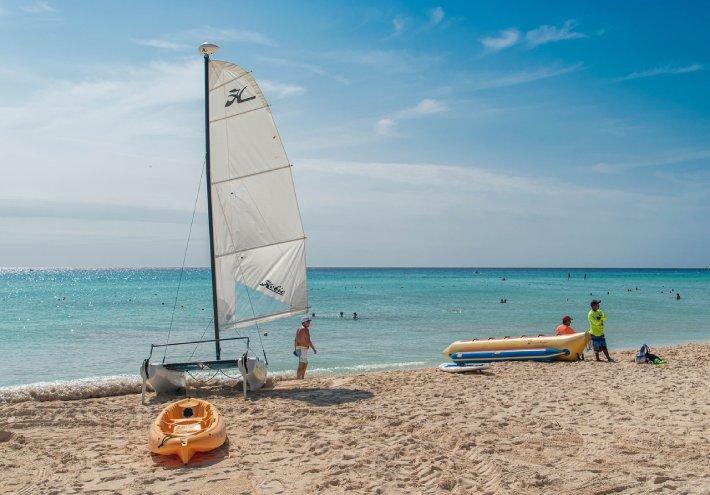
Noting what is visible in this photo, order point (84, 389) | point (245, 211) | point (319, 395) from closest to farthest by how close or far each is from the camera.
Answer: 1. point (319, 395)
2. point (245, 211)
3. point (84, 389)

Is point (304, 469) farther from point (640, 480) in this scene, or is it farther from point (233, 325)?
point (233, 325)

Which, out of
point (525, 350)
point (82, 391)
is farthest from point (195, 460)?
point (525, 350)

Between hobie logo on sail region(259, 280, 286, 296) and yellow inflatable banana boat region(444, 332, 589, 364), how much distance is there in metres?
5.74

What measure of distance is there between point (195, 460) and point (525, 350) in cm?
1017

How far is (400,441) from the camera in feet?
25.4

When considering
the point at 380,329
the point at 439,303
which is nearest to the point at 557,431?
the point at 380,329

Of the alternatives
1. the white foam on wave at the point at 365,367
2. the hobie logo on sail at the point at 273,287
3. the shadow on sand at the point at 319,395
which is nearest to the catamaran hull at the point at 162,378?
the shadow on sand at the point at 319,395

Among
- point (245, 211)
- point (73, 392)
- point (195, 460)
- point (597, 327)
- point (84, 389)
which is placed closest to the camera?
point (195, 460)

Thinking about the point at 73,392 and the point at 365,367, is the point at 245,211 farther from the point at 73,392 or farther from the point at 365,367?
the point at 365,367

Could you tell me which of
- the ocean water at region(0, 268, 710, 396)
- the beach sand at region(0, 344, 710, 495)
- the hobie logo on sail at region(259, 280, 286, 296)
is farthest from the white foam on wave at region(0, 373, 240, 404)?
the hobie logo on sail at region(259, 280, 286, 296)

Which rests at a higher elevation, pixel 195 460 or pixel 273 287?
pixel 273 287

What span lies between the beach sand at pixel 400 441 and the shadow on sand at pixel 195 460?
26 millimetres

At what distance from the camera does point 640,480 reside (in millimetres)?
6039

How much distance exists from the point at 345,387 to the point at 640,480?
6813 mm
